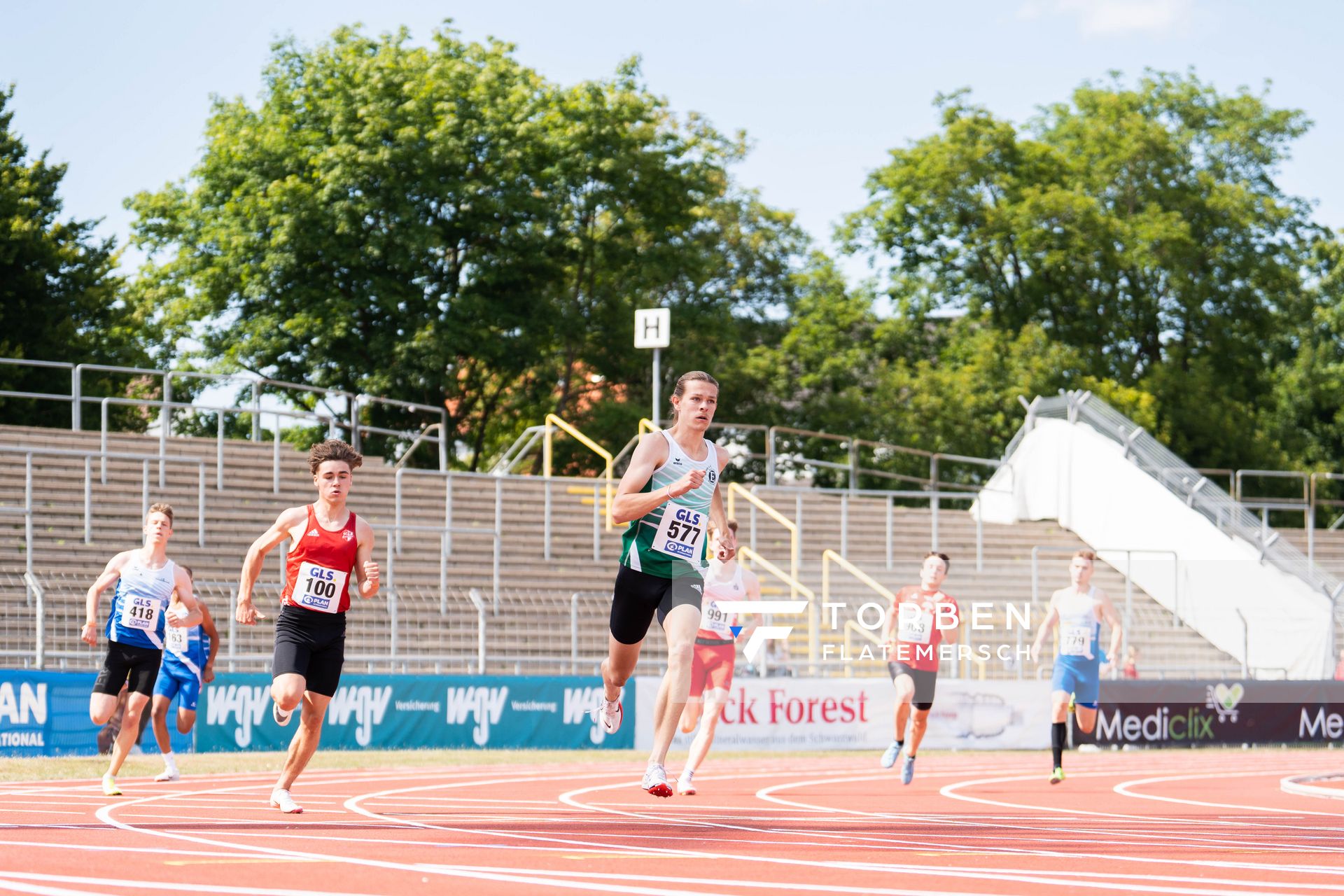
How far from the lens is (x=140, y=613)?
14.1m

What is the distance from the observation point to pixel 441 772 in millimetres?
18047

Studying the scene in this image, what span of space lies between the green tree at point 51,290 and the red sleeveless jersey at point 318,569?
3054cm

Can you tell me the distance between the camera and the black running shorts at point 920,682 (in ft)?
54.2

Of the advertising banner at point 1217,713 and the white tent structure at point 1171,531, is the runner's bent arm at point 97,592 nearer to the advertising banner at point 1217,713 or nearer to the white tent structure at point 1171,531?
the advertising banner at point 1217,713

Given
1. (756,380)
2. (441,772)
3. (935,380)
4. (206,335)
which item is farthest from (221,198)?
(441,772)

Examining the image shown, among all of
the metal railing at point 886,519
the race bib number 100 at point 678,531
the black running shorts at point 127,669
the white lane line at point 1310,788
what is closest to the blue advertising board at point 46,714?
the black running shorts at point 127,669

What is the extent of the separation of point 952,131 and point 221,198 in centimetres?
2090

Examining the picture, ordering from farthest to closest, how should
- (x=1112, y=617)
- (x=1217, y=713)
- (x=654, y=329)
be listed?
(x=654, y=329)
(x=1217, y=713)
(x=1112, y=617)

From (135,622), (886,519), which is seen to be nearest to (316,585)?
(135,622)

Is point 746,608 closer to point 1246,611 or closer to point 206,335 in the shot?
point 1246,611

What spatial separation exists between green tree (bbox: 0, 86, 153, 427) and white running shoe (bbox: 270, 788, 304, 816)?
99.0ft

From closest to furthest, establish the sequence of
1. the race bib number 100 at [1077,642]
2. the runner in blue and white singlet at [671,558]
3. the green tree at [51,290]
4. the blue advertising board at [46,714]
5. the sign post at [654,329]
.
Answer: the runner in blue and white singlet at [671,558]
the race bib number 100 at [1077,642]
the blue advertising board at [46,714]
the sign post at [654,329]
the green tree at [51,290]

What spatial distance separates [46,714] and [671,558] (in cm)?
1187

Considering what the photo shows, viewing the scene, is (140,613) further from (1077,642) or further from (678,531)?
(1077,642)
